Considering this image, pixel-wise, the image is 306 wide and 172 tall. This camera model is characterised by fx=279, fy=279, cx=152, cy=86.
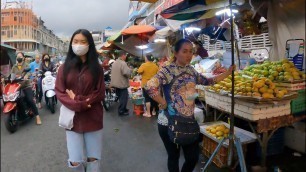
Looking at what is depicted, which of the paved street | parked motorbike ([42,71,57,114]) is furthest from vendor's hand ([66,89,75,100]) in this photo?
parked motorbike ([42,71,57,114])

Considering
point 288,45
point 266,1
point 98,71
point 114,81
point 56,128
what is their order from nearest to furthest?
point 266,1
point 98,71
point 288,45
point 56,128
point 114,81

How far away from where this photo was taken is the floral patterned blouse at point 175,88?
286cm

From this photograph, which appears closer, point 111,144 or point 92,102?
point 92,102

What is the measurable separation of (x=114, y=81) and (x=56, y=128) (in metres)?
2.05

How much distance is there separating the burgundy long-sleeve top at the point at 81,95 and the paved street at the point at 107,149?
0.87m

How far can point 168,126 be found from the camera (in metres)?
2.94

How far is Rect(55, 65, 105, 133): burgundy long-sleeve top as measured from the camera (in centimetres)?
279

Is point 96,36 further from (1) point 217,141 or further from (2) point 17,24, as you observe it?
(2) point 17,24

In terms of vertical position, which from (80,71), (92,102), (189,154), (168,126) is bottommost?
(189,154)

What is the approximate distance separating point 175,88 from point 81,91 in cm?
96

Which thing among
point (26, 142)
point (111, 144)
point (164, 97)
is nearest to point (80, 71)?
point (164, 97)

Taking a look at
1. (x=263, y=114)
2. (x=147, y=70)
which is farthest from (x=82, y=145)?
(x=147, y=70)

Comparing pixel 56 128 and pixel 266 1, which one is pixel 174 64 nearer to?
pixel 266 1

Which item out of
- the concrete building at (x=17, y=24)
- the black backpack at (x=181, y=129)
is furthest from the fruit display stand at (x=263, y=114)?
the concrete building at (x=17, y=24)
